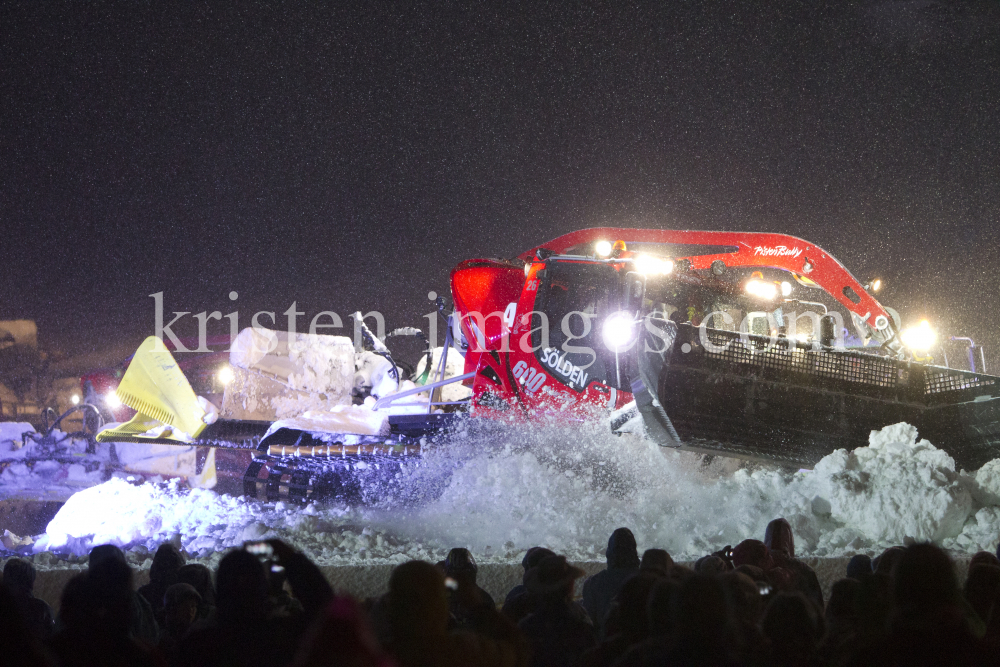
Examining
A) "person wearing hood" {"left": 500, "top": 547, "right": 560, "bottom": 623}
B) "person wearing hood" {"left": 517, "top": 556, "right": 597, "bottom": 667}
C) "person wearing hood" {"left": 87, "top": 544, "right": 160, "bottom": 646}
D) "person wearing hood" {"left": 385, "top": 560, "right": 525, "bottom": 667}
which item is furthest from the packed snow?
"person wearing hood" {"left": 385, "top": 560, "right": 525, "bottom": 667}

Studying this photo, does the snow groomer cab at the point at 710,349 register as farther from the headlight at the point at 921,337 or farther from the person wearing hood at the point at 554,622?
the person wearing hood at the point at 554,622

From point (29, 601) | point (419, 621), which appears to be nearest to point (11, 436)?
point (29, 601)

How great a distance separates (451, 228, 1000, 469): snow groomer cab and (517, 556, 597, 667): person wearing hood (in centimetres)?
318

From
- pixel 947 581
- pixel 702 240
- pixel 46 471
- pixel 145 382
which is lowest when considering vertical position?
pixel 46 471

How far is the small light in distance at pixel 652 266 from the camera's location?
696 centimetres

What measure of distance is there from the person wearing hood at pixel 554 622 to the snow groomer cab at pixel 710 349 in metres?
3.18

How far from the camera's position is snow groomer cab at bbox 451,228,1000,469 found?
5.86 meters

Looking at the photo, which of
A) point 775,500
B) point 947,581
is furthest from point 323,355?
point 947,581

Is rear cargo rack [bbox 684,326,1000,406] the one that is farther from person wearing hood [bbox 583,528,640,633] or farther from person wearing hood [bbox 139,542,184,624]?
person wearing hood [bbox 139,542,184,624]

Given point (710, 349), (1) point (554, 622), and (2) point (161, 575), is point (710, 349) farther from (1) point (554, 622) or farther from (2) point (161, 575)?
(2) point (161, 575)

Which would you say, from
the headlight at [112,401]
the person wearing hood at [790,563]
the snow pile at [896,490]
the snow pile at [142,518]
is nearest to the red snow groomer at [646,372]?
the snow pile at [896,490]

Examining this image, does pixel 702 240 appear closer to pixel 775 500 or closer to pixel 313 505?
pixel 775 500

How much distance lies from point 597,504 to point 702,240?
3.12 meters

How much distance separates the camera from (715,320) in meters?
7.17
